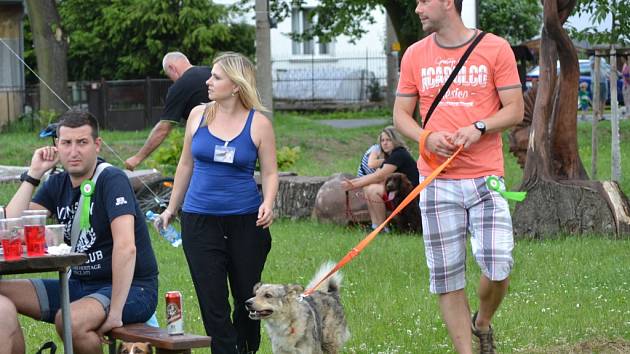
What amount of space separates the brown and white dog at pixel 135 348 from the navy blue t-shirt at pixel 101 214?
0.52m

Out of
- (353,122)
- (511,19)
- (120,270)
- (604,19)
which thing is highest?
(511,19)

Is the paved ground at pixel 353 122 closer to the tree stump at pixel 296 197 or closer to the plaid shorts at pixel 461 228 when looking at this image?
the tree stump at pixel 296 197

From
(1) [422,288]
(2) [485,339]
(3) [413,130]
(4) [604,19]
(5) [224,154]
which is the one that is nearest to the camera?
(3) [413,130]

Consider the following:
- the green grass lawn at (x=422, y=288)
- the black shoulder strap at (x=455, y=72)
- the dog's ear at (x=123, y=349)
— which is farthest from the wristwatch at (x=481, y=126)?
the dog's ear at (x=123, y=349)

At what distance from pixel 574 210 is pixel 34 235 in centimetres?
779

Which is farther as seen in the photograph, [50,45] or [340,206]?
[50,45]

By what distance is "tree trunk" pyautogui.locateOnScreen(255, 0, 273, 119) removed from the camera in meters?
21.6

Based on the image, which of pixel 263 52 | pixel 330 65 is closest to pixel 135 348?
pixel 263 52

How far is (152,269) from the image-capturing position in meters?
6.46

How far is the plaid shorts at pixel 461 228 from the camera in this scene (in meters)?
6.39

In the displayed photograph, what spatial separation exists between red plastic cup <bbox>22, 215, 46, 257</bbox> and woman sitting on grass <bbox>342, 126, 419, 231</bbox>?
316 inches

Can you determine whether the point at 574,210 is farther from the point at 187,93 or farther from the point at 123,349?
the point at 123,349

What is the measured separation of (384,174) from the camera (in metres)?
13.4

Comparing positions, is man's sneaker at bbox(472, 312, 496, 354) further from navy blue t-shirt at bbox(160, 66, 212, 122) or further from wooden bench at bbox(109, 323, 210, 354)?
navy blue t-shirt at bbox(160, 66, 212, 122)
